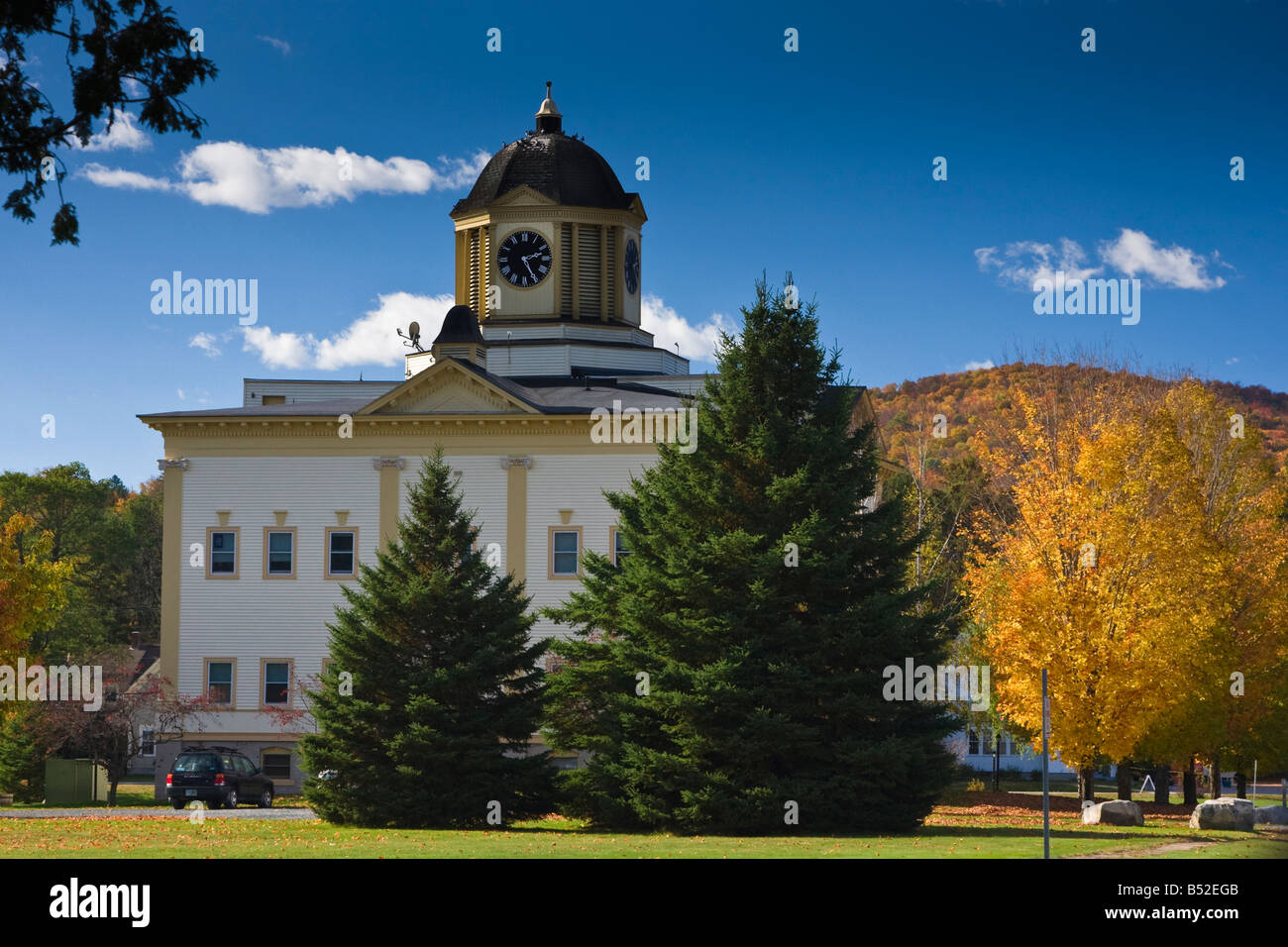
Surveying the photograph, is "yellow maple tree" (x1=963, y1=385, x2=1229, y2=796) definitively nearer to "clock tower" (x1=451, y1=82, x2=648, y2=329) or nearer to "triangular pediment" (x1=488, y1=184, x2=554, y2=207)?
"clock tower" (x1=451, y1=82, x2=648, y2=329)

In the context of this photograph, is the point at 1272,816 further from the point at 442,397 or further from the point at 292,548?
the point at 292,548

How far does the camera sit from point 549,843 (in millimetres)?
26078

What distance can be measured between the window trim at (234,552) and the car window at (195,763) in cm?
1076

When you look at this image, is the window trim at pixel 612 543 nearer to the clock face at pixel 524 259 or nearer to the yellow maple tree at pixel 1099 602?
the clock face at pixel 524 259

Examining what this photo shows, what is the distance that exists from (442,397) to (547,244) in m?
11.0

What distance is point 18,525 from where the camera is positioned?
46.6 metres

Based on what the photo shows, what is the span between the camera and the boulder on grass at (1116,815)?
34438mm

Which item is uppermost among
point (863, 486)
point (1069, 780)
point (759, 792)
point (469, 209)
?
point (469, 209)

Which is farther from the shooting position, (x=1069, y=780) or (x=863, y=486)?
(x=1069, y=780)

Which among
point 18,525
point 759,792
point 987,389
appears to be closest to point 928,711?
point 759,792

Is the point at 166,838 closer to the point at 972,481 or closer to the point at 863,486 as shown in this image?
the point at 863,486

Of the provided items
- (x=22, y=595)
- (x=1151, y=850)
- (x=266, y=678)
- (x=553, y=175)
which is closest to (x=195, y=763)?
(x=22, y=595)

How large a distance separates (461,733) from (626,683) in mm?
3611

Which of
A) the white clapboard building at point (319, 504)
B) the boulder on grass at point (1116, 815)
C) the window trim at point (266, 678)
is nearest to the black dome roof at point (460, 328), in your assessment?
the white clapboard building at point (319, 504)
